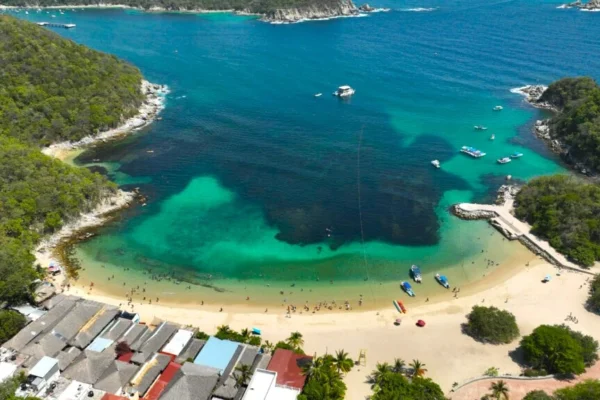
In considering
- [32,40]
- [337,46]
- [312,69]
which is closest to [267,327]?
[32,40]

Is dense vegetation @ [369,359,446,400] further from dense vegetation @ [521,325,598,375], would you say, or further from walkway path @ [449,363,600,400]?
dense vegetation @ [521,325,598,375]

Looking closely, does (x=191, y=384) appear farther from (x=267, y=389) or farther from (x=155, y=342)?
(x=155, y=342)

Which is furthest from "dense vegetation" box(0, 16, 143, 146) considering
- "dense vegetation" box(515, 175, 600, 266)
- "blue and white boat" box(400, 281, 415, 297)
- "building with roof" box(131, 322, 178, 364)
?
"dense vegetation" box(515, 175, 600, 266)

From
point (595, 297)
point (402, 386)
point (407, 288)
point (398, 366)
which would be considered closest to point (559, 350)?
point (595, 297)

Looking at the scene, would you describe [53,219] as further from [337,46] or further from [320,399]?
[337,46]

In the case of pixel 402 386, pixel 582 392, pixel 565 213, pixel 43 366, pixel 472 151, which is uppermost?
pixel 472 151

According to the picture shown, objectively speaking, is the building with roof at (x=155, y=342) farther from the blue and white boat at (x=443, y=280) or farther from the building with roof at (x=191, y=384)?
the blue and white boat at (x=443, y=280)
